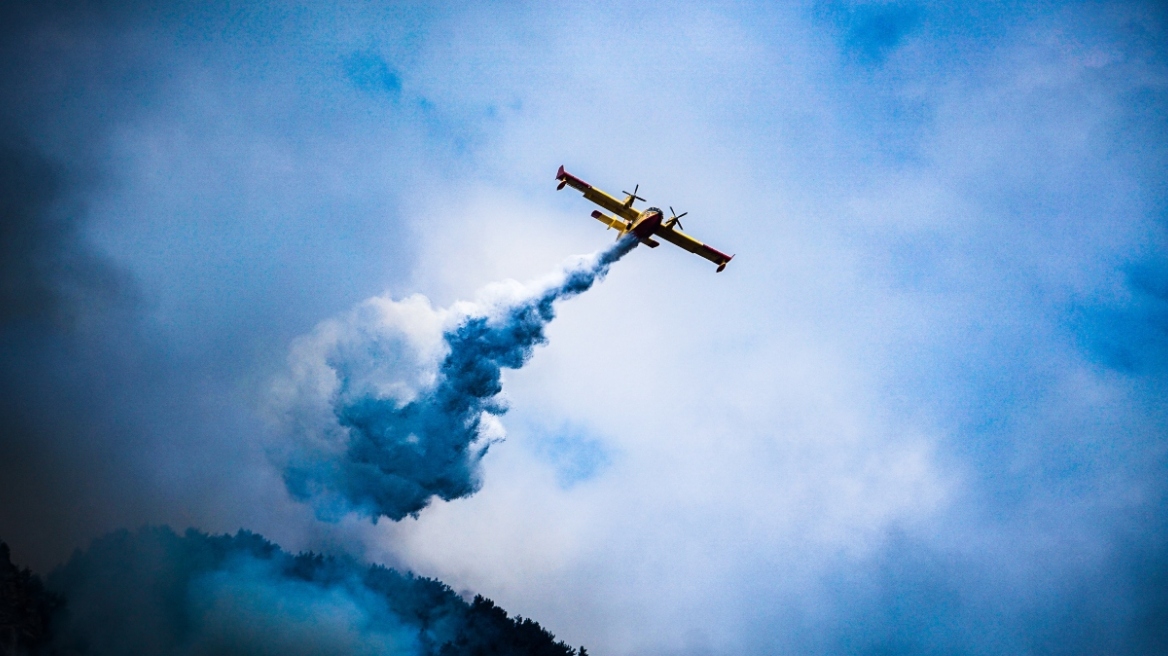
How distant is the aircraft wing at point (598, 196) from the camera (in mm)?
59031

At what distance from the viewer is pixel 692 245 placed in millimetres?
63406

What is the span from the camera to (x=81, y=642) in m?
64.8

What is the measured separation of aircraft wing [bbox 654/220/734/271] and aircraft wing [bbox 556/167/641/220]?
278cm

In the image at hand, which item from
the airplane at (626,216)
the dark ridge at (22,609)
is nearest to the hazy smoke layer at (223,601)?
the dark ridge at (22,609)

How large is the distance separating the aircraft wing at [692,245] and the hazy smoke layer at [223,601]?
46945 mm

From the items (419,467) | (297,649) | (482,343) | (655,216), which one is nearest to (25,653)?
(297,649)

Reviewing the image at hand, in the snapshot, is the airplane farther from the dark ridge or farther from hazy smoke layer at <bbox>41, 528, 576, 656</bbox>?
the dark ridge

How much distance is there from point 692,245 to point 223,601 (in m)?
56.6

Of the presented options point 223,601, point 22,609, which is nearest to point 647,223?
point 223,601

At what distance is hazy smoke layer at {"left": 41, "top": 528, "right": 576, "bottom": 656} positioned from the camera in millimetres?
65875

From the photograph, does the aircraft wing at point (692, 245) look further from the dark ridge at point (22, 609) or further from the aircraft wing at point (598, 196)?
the dark ridge at point (22, 609)

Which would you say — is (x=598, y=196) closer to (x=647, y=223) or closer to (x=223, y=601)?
(x=647, y=223)

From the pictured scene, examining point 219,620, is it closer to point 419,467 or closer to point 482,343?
point 419,467

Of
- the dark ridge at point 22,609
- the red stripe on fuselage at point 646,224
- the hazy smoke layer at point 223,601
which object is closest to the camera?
the red stripe on fuselage at point 646,224
